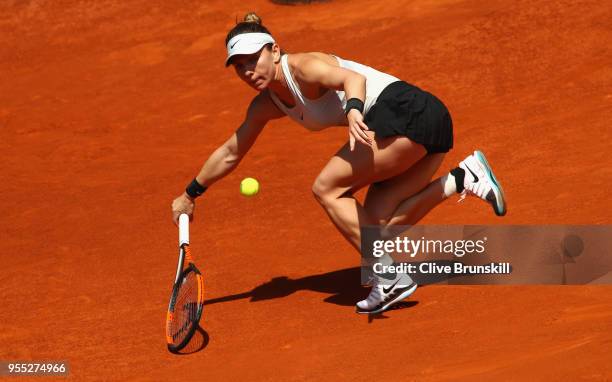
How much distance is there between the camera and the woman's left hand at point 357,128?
5984 mm

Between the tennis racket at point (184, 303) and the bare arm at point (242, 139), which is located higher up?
the bare arm at point (242, 139)

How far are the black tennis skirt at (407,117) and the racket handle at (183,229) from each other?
1235 millimetres

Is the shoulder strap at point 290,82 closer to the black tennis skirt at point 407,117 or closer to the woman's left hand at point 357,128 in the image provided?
the black tennis skirt at point 407,117

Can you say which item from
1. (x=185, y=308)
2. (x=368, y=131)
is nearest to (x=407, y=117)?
(x=368, y=131)

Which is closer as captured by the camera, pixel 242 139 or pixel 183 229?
pixel 183 229

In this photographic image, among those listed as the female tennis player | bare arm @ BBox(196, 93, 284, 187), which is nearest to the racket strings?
bare arm @ BBox(196, 93, 284, 187)

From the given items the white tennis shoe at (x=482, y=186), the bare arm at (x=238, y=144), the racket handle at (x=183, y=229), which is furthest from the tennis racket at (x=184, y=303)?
the white tennis shoe at (x=482, y=186)

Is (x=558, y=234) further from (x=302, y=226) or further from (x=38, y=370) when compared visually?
(x=38, y=370)

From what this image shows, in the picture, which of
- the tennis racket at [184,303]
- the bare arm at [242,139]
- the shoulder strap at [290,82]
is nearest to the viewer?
the tennis racket at [184,303]

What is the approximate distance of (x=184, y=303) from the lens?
22.0 feet

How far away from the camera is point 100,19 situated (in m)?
15.0

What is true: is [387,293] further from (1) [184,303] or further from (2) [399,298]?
(1) [184,303]

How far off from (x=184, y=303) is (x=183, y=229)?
1.52 feet

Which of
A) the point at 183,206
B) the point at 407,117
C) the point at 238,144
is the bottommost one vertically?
the point at 183,206
